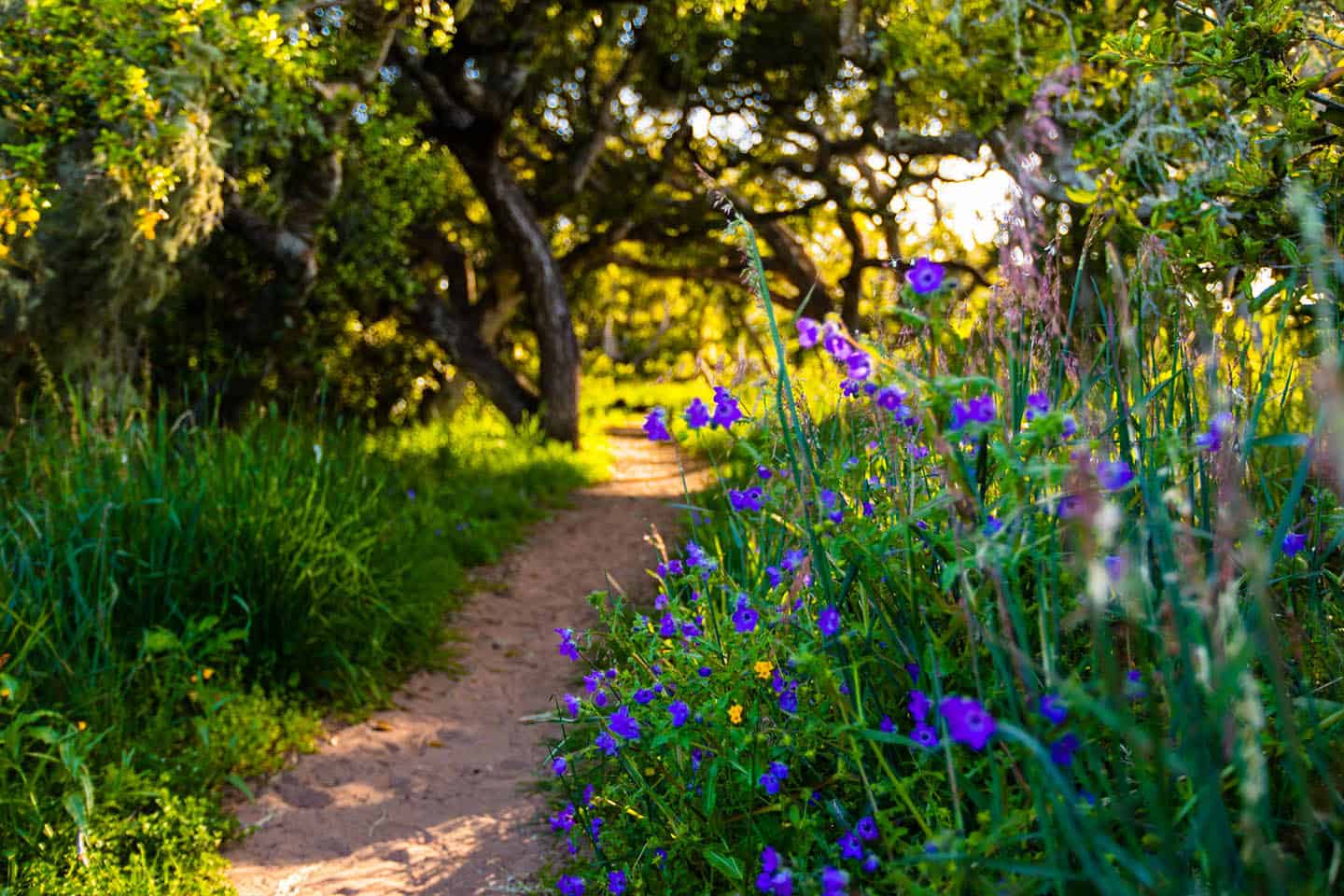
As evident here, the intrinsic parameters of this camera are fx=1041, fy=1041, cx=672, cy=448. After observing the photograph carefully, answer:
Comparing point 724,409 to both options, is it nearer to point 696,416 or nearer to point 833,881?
point 696,416

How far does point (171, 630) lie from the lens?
3.88m

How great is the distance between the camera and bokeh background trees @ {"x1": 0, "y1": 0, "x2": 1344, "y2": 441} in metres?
3.06

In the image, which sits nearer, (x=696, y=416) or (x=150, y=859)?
(x=696, y=416)

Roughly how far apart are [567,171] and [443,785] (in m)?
7.35

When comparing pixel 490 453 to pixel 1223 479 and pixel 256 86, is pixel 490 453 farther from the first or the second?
pixel 1223 479

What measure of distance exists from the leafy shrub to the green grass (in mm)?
1399

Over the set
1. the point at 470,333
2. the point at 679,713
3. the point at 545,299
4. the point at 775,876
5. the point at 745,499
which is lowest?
the point at 775,876

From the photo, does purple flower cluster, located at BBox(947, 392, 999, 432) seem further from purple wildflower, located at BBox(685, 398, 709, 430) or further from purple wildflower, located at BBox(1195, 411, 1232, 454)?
purple wildflower, located at BBox(685, 398, 709, 430)

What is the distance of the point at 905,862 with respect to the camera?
1.63 m

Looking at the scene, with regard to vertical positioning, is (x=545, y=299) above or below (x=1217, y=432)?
above

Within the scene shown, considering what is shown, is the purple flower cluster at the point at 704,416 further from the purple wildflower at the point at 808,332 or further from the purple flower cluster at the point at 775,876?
the purple flower cluster at the point at 775,876

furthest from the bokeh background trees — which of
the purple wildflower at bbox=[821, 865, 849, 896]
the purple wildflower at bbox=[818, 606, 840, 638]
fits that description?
the purple wildflower at bbox=[821, 865, 849, 896]

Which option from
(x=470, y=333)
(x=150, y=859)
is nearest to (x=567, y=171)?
(x=470, y=333)

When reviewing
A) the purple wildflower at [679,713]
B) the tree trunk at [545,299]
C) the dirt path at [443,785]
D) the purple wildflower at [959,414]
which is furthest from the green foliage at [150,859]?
the tree trunk at [545,299]
